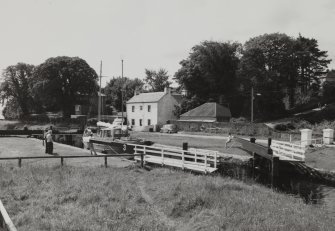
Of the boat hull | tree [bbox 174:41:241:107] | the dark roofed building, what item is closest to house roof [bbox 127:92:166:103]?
tree [bbox 174:41:241:107]

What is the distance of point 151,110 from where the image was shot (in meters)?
65.9

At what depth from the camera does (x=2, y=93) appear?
3147 inches

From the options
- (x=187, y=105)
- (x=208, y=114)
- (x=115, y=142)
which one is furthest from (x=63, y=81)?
(x=115, y=142)

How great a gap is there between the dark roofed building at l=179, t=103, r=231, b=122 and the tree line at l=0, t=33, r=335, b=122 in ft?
A: 15.4

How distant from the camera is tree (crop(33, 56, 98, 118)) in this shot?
69062 mm

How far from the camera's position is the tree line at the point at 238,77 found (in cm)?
6178

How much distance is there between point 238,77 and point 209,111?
9914 mm

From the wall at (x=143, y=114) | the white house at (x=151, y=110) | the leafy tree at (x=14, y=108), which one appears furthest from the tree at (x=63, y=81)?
the leafy tree at (x=14, y=108)

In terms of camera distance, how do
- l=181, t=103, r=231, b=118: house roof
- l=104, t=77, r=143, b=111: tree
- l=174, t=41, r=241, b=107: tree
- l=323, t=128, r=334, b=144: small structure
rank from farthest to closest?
l=104, t=77, r=143, b=111: tree → l=174, t=41, r=241, b=107: tree → l=181, t=103, r=231, b=118: house roof → l=323, t=128, r=334, b=144: small structure

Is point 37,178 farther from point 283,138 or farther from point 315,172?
point 283,138

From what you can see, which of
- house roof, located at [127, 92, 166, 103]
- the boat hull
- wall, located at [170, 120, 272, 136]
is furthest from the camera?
house roof, located at [127, 92, 166, 103]

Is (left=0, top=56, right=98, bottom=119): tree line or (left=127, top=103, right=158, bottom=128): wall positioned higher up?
(left=0, top=56, right=98, bottom=119): tree line

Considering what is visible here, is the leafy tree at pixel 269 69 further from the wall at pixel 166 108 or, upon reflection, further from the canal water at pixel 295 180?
the canal water at pixel 295 180

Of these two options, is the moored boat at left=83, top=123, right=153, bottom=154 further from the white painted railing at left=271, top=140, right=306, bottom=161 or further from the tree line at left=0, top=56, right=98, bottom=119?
the tree line at left=0, top=56, right=98, bottom=119
